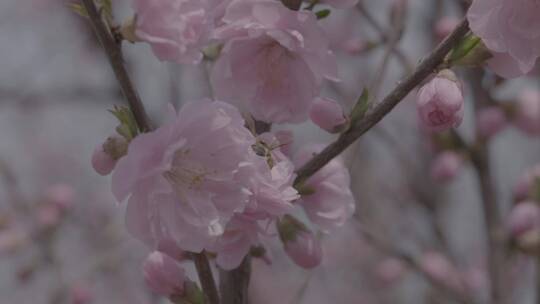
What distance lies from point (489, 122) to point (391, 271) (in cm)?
187

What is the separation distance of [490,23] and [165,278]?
2.50ft

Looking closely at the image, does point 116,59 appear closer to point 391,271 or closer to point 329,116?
point 329,116

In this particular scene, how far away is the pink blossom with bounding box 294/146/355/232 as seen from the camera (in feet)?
5.28

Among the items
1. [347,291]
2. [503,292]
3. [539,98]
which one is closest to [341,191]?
[503,292]

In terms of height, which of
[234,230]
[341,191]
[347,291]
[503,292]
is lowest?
[347,291]

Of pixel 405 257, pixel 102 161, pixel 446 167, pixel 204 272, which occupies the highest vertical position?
pixel 102 161

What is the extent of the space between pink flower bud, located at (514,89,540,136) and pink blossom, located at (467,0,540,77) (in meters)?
2.00

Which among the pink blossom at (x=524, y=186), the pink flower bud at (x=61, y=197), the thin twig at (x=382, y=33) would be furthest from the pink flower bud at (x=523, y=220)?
the pink flower bud at (x=61, y=197)

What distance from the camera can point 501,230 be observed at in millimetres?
2875

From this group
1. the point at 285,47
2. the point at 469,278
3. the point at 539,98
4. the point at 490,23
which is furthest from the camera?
the point at 469,278

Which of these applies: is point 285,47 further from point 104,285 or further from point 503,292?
point 104,285

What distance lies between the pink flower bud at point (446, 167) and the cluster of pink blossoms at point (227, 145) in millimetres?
1812

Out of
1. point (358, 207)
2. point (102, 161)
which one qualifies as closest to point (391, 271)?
point (358, 207)

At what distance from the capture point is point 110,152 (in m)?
1.30
